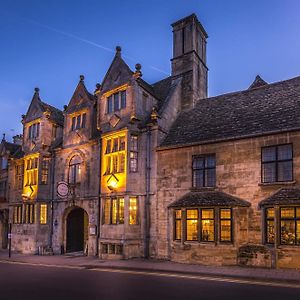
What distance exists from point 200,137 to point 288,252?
8.34 m

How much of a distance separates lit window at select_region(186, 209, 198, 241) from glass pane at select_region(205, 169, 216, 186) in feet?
6.09

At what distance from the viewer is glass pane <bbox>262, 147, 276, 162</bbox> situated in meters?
18.7

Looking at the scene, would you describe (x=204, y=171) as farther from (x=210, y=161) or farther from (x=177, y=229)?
(x=177, y=229)

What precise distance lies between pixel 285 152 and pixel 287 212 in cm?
315

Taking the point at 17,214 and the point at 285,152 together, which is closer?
the point at 285,152

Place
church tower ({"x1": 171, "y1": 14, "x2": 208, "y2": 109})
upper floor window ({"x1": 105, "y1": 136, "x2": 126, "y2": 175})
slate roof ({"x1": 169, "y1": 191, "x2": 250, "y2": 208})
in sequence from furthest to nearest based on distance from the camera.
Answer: church tower ({"x1": 171, "y1": 14, "x2": 208, "y2": 109}) < upper floor window ({"x1": 105, "y1": 136, "x2": 126, "y2": 175}) < slate roof ({"x1": 169, "y1": 191, "x2": 250, "y2": 208})

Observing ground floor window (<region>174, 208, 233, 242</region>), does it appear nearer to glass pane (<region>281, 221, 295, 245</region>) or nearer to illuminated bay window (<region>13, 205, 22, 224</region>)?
glass pane (<region>281, 221, 295, 245</region>)

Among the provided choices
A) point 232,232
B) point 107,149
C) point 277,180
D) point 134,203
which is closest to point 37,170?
point 107,149

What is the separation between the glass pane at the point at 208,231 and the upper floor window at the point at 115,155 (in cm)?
655

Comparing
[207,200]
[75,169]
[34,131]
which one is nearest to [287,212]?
[207,200]

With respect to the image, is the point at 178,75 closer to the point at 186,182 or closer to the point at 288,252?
the point at 186,182

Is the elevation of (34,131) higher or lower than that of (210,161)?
higher

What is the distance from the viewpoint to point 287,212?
17.5 m

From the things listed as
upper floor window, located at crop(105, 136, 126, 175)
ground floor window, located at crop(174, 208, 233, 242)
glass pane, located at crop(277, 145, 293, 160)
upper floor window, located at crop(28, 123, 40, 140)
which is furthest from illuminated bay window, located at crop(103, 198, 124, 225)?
upper floor window, located at crop(28, 123, 40, 140)
